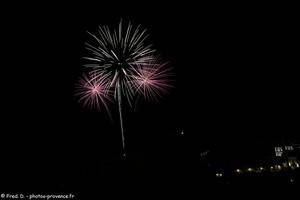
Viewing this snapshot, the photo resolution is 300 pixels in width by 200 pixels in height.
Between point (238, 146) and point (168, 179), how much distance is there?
29164 millimetres

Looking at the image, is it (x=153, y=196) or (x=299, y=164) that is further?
(x=299, y=164)

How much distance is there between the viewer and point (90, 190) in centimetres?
1598

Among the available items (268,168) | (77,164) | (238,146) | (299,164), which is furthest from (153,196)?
(238,146)

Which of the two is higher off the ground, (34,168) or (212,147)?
(212,147)

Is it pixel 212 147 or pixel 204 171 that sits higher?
pixel 212 147

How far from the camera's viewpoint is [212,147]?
38.9m

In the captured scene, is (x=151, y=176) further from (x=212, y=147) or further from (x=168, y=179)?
(x=212, y=147)

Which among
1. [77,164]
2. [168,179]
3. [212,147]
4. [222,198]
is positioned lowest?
[222,198]

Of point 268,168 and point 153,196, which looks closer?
point 153,196

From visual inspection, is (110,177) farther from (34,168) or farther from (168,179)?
(34,168)

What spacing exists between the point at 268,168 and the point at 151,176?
22402mm

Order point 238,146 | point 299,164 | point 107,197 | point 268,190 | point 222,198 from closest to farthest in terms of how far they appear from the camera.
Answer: point 107,197
point 222,198
point 268,190
point 299,164
point 238,146

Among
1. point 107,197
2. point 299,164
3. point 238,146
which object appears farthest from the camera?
point 238,146

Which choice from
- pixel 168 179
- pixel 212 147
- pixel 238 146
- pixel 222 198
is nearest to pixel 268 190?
pixel 222 198
